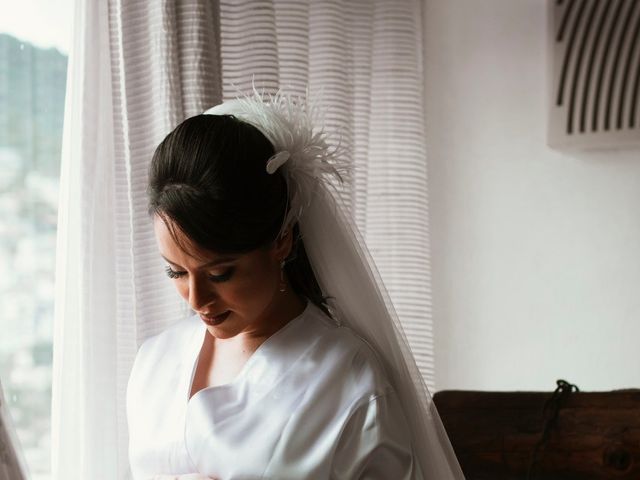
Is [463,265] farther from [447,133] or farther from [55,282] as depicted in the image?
[55,282]

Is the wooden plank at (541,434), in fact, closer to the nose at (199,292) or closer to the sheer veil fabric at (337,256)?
the sheer veil fabric at (337,256)

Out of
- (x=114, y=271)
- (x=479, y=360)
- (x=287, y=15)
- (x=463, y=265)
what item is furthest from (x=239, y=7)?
(x=479, y=360)

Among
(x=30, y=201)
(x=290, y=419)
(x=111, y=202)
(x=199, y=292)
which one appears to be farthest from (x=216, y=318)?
(x=30, y=201)

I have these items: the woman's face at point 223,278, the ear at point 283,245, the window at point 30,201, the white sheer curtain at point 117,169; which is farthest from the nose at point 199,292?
the window at point 30,201

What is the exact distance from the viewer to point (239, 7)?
164 centimetres

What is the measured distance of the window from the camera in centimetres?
154

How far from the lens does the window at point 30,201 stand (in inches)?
60.8

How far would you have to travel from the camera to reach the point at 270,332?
130 cm

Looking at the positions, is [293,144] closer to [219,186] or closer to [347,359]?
[219,186]

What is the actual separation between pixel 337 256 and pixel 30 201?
23.3 inches

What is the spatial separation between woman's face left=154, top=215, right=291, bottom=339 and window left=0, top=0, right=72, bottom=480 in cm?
48

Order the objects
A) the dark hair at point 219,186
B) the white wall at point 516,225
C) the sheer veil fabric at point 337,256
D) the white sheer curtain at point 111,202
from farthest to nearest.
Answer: the white wall at point 516,225, the white sheer curtain at point 111,202, the sheer veil fabric at point 337,256, the dark hair at point 219,186

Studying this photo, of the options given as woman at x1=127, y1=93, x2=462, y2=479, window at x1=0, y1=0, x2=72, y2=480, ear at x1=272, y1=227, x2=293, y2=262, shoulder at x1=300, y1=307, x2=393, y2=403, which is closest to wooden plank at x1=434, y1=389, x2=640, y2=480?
woman at x1=127, y1=93, x2=462, y2=479

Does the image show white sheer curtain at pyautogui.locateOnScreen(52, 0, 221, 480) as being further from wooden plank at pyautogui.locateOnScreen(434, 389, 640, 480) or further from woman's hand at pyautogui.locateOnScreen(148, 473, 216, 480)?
wooden plank at pyautogui.locateOnScreen(434, 389, 640, 480)
